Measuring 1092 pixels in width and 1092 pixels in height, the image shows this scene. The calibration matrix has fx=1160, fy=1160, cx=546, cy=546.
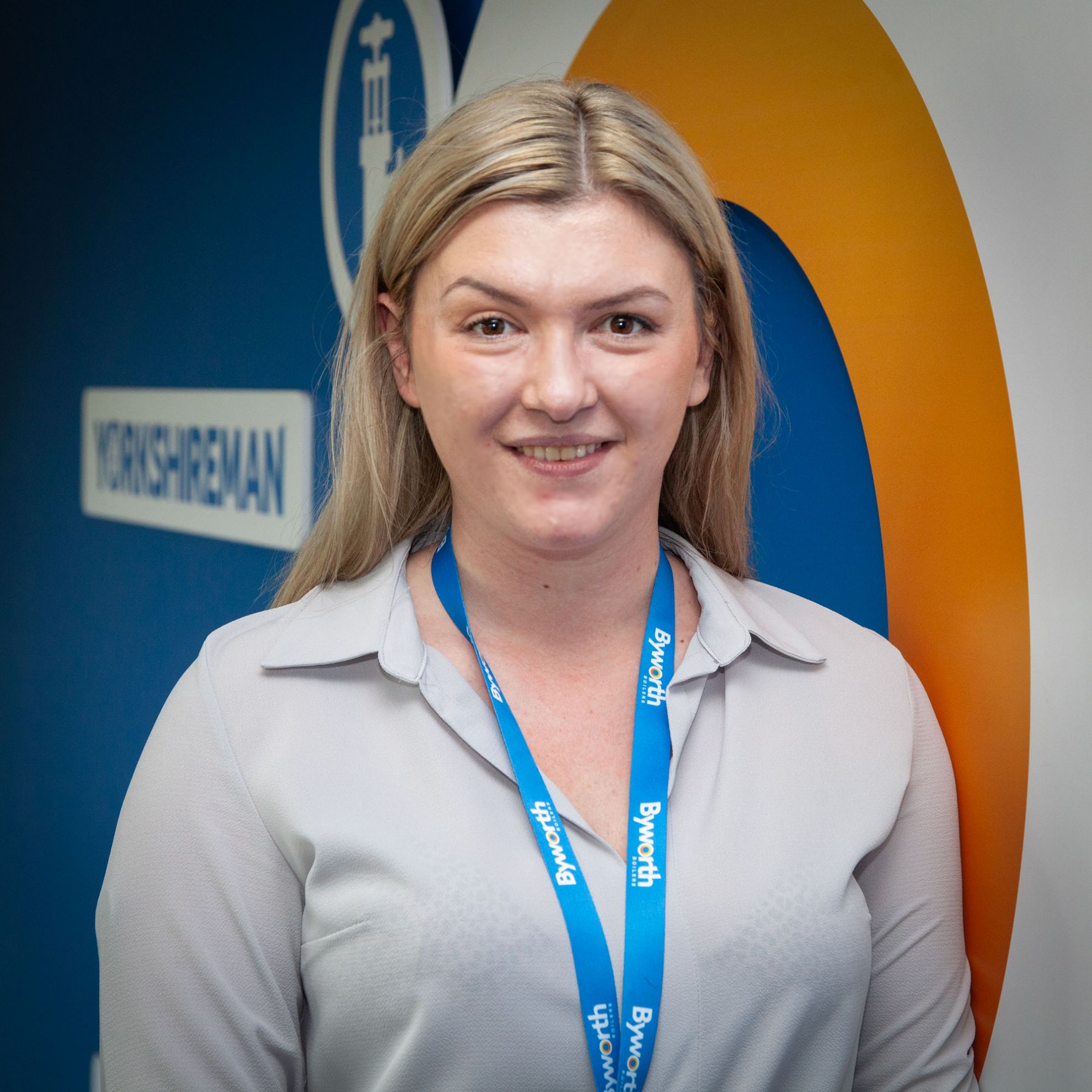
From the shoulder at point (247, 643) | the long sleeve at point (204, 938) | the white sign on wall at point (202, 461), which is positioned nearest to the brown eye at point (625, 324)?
the shoulder at point (247, 643)

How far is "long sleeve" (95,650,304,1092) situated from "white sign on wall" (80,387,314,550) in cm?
129

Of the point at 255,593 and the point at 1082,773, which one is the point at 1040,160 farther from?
the point at 255,593

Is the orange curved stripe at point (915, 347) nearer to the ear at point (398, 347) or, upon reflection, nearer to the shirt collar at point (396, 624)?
the shirt collar at point (396, 624)

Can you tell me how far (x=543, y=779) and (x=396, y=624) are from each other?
255 mm

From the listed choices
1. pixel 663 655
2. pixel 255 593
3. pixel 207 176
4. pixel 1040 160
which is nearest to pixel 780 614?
pixel 663 655

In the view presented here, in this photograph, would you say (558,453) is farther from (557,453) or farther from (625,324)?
(625,324)

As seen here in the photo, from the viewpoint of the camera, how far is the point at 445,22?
2.18 m

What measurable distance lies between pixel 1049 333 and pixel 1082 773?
1.53 feet

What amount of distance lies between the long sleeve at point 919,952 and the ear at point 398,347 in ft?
2.53

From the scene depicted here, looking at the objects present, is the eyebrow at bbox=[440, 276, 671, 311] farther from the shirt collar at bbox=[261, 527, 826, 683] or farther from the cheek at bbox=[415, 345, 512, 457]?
the shirt collar at bbox=[261, 527, 826, 683]

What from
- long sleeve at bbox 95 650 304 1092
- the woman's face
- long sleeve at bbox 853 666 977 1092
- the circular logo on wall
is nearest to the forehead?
the woman's face

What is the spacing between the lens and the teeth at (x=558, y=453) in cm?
128

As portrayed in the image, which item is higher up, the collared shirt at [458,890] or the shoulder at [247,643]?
the shoulder at [247,643]

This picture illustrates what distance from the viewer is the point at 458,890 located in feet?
3.94
